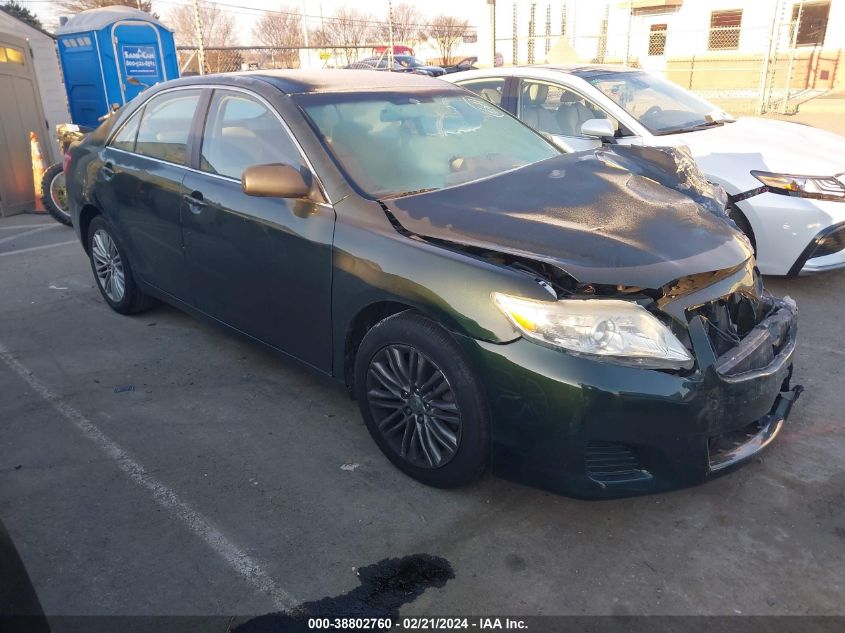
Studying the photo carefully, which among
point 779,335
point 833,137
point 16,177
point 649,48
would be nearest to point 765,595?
point 779,335

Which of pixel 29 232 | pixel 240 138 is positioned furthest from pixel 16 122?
pixel 240 138

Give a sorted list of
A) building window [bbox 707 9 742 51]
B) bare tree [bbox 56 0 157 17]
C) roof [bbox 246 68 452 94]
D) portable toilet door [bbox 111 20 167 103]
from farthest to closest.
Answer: bare tree [bbox 56 0 157 17] < building window [bbox 707 9 742 51] < portable toilet door [bbox 111 20 167 103] < roof [bbox 246 68 452 94]

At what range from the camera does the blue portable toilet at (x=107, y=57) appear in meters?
10.5

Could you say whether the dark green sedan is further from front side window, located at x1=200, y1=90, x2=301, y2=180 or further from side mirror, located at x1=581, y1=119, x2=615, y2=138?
side mirror, located at x1=581, y1=119, x2=615, y2=138

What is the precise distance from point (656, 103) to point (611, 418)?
4.37 m

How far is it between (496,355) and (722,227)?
128 cm

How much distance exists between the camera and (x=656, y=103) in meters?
5.93

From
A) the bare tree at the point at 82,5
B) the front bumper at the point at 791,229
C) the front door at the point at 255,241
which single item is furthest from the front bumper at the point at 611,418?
the bare tree at the point at 82,5

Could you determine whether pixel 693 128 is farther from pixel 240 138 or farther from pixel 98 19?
pixel 98 19

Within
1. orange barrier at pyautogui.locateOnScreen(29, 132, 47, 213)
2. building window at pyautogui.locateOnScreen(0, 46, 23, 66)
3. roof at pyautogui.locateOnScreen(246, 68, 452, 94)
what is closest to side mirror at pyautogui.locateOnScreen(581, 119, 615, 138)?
roof at pyautogui.locateOnScreen(246, 68, 452, 94)

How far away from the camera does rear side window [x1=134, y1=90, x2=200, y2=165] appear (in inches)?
160

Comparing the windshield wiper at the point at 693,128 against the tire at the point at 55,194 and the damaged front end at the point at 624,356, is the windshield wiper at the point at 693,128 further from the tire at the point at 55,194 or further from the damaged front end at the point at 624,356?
the tire at the point at 55,194

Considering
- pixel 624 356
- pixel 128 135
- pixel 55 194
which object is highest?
pixel 128 135

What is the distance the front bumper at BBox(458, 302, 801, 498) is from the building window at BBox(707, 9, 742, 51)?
25.6 m
